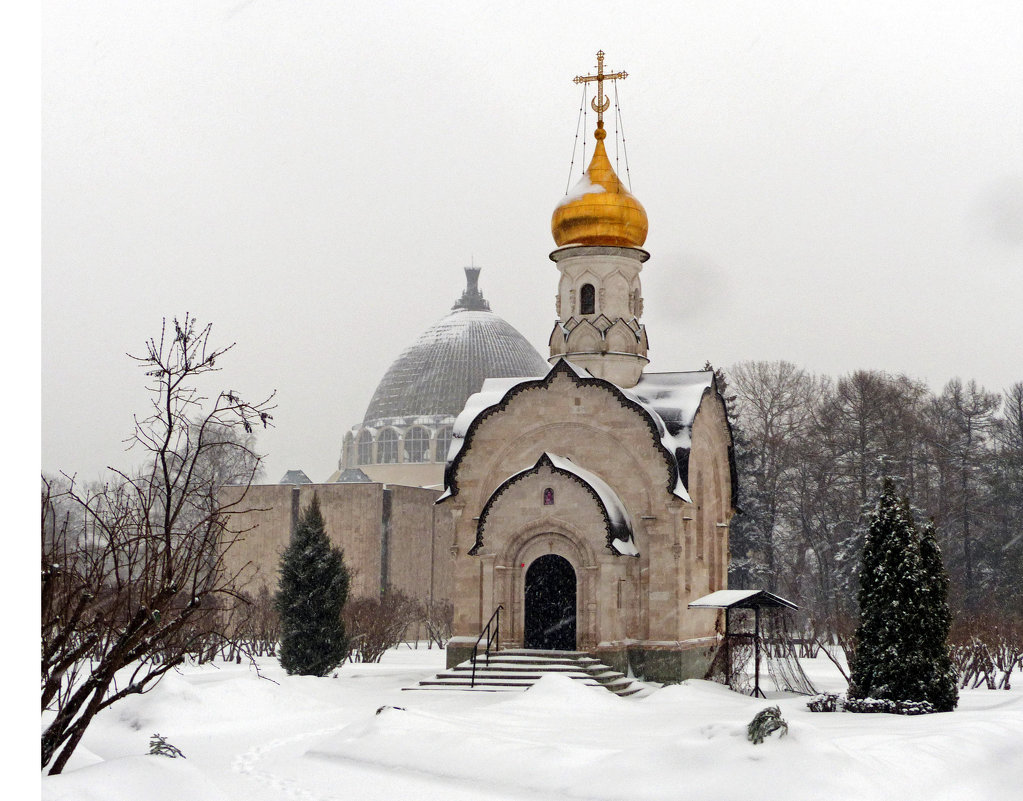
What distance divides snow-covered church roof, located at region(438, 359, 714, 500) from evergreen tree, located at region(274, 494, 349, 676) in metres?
2.37

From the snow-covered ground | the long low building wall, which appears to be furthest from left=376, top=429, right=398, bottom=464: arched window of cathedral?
the snow-covered ground

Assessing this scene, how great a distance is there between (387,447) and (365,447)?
134 centimetres

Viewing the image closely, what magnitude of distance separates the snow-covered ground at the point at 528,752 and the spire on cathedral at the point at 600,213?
386 inches

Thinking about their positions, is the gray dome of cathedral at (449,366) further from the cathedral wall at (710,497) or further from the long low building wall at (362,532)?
the cathedral wall at (710,497)

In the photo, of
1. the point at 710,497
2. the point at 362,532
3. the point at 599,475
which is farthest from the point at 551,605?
the point at 362,532

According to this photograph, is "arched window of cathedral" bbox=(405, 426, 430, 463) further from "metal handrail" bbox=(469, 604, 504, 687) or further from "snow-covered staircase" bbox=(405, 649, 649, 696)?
"snow-covered staircase" bbox=(405, 649, 649, 696)

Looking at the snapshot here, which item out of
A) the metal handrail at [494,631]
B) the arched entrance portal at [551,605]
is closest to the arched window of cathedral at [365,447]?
the metal handrail at [494,631]

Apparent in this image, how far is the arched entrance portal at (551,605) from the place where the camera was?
19.8 meters

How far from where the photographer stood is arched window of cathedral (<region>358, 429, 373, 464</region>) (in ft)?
169

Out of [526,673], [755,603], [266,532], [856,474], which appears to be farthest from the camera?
[266,532]

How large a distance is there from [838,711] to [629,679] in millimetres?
4553

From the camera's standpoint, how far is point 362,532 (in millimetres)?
39031

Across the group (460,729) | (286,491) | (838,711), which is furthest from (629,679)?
(286,491)

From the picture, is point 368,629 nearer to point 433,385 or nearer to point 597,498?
point 597,498
